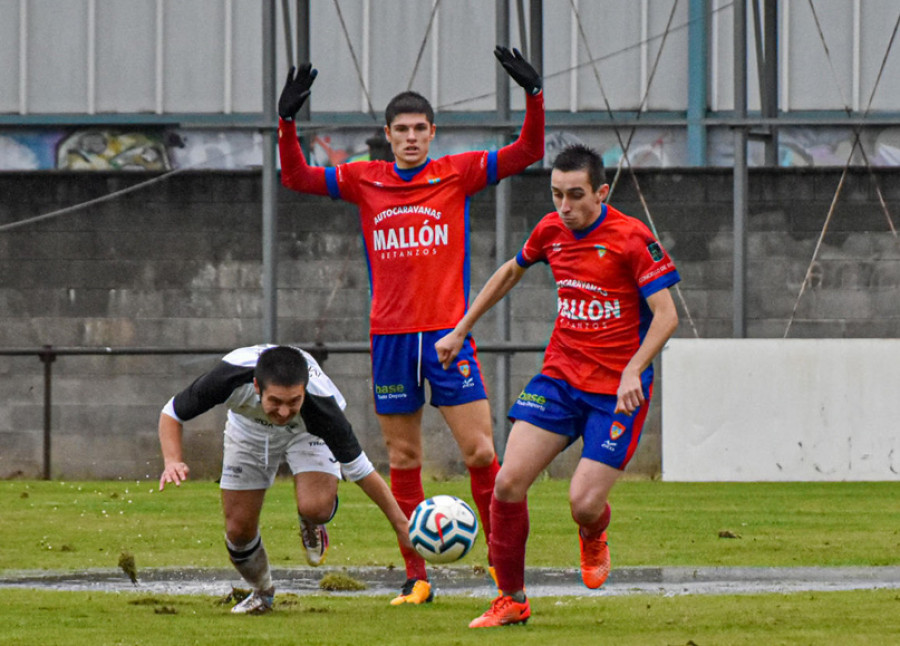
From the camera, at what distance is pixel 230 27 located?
26.7 m

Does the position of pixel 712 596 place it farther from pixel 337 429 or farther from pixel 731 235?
pixel 731 235

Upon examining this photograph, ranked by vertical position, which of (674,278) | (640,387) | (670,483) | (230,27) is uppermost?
(230,27)

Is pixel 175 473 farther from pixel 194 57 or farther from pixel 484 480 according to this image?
pixel 194 57

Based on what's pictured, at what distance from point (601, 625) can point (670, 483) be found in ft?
30.1

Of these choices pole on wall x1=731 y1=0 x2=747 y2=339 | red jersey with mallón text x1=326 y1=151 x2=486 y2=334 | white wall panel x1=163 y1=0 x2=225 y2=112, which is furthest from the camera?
white wall panel x1=163 y1=0 x2=225 y2=112

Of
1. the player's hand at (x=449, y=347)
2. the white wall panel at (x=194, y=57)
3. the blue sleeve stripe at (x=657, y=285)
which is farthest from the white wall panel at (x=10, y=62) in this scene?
the blue sleeve stripe at (x=657, y=285)

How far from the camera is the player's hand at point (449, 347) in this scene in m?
7.62

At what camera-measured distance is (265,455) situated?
7777 mm

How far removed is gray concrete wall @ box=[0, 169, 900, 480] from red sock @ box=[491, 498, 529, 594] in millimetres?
11448

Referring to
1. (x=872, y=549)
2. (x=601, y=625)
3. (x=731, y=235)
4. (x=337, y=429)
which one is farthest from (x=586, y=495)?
(x=731, y=235)

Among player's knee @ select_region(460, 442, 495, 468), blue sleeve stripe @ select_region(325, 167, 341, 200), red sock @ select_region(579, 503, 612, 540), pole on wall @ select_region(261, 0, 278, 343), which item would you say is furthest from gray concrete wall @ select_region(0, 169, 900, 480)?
red sock @ select_region(579, 503, 612, 540)

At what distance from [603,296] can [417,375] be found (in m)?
1.12

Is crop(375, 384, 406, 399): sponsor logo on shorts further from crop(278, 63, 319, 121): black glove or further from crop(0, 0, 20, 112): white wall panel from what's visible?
crop(0, 0, 20, 112): white wall panel

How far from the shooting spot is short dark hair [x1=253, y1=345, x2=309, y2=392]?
685 cm
